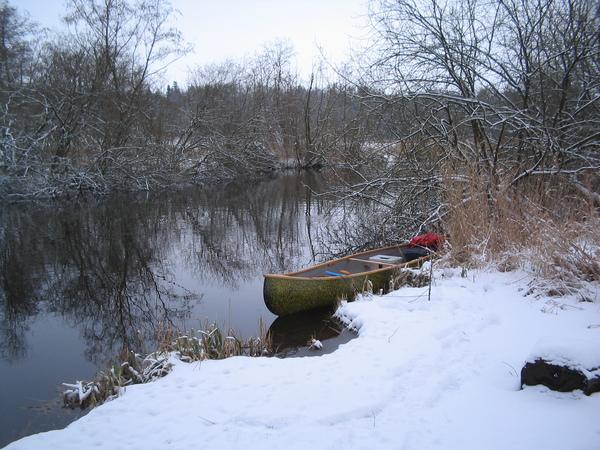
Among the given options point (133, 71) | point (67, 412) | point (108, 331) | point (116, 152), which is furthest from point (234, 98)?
point (67, 412)

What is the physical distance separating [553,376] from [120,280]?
7621 millimetres

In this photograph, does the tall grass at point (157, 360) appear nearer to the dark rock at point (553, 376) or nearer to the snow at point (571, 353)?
the dark rock at point (553, 376)

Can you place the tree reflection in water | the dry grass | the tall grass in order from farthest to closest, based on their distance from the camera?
the tree reflection in water → the dry grass → the tall grass

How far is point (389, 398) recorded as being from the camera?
319cm

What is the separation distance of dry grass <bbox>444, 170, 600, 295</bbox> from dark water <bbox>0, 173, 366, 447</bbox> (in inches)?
93.1

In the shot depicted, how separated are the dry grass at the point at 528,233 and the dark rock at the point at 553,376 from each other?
198 centimetres

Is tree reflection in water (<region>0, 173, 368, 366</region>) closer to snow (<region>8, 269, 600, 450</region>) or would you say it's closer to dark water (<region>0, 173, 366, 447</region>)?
dark water (<region>0, 173, 366, 447</region>)

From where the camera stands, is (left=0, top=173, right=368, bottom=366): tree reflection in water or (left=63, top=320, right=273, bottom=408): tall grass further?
(left=0, top=173, right=368, bottom=366): tree reflection in water

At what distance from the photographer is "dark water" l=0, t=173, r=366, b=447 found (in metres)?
5.35

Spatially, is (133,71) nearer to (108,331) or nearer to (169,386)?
(108,331)

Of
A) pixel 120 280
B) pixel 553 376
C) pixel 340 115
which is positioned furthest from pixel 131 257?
pixel 340 115

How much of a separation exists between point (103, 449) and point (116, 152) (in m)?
17.4

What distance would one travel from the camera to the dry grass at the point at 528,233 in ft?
15.4

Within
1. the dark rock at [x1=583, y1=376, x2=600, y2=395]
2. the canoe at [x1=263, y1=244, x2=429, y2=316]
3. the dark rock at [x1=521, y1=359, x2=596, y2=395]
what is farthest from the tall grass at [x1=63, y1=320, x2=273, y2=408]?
the dark rock at [x1=583, y1=376, x2=600, y2=395]
